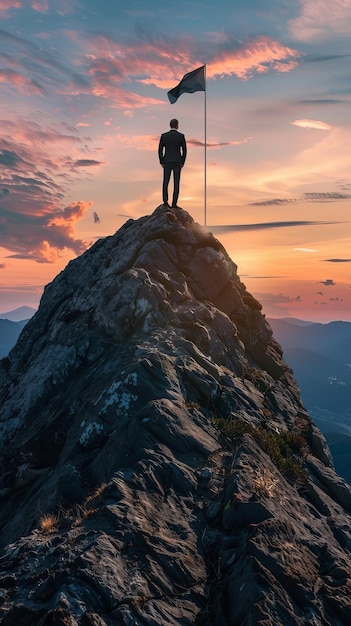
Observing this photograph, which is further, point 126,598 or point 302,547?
point 302,547

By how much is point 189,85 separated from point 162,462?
27491 mm

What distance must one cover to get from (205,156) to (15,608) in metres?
28.5

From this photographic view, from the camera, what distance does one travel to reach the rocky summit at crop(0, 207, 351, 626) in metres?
8.70

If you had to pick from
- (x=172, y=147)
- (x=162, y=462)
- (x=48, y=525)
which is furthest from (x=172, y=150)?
(x=48, y=525)

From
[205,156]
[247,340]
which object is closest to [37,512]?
[247,340]

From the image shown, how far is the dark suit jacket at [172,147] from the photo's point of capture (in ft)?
85.3

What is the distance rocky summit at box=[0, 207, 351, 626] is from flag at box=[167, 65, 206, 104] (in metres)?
8.63

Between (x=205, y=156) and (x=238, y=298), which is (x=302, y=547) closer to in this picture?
(x=238, y=298)

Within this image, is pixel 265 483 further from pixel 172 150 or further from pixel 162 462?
pixel 172 150

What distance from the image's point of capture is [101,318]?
21.7 m

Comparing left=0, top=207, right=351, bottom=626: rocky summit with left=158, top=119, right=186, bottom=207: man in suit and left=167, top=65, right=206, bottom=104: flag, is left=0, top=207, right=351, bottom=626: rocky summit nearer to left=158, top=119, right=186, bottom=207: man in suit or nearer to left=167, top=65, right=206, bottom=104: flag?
left=158, top=119, right=186, bottom=207: man in suit

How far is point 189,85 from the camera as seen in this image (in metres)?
30.6

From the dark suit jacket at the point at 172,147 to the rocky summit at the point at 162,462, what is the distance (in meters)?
3.73

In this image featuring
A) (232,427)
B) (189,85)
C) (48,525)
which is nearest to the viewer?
(48,525)
